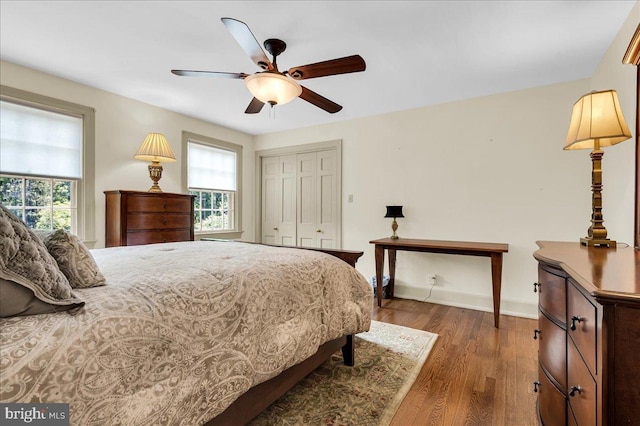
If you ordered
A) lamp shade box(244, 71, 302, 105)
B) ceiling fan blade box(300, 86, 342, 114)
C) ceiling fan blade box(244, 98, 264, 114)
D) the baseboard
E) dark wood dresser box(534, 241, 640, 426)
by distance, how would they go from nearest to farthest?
dark wood dresser box(534, 241, 640, 426), lamp shade box(244, 71, 302, 105), ceiling fan blade box(300, 86, 342, 114), ceiling fan blade box(244, 98, 264, 114), the baseboard

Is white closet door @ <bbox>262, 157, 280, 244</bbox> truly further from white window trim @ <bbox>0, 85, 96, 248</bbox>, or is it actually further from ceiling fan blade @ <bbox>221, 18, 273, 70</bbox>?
ceiling fan blade @ <bbox>221, 18, 273, 70</bbox>

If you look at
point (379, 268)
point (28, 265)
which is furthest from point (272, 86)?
point (379, 268)

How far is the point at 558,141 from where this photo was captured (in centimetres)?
308

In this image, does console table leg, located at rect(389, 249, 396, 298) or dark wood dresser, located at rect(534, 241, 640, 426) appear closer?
dark wood dresser, located at rect(534, 241, 640, 426)

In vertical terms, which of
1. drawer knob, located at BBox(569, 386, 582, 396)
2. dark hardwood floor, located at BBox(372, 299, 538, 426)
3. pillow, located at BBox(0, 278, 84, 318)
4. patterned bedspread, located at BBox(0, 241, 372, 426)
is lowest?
dark hardwood floor, located at BBox(372, 299, 538, 426)

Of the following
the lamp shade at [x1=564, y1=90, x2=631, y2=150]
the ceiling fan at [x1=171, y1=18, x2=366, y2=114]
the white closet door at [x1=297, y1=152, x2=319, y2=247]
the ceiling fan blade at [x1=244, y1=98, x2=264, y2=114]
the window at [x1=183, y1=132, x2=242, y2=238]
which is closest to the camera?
the lamp shade at [x1=564, y1=90, x2=631, y2=150]

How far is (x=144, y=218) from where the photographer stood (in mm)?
3215

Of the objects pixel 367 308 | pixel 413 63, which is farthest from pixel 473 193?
pixel 367 308

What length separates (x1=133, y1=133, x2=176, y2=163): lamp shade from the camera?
3.31m

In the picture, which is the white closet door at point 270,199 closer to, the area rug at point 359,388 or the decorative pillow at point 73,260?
the area rug at point 359,388

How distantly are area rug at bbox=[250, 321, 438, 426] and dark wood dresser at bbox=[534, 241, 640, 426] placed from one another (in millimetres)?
755

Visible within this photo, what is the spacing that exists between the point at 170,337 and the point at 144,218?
8.62ft

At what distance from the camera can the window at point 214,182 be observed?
4293 mm

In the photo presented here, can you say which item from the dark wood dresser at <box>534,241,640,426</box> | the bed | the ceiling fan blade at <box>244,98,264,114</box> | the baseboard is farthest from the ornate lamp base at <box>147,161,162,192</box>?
the dark wood dresser at <box>534,241,640,426</box>
